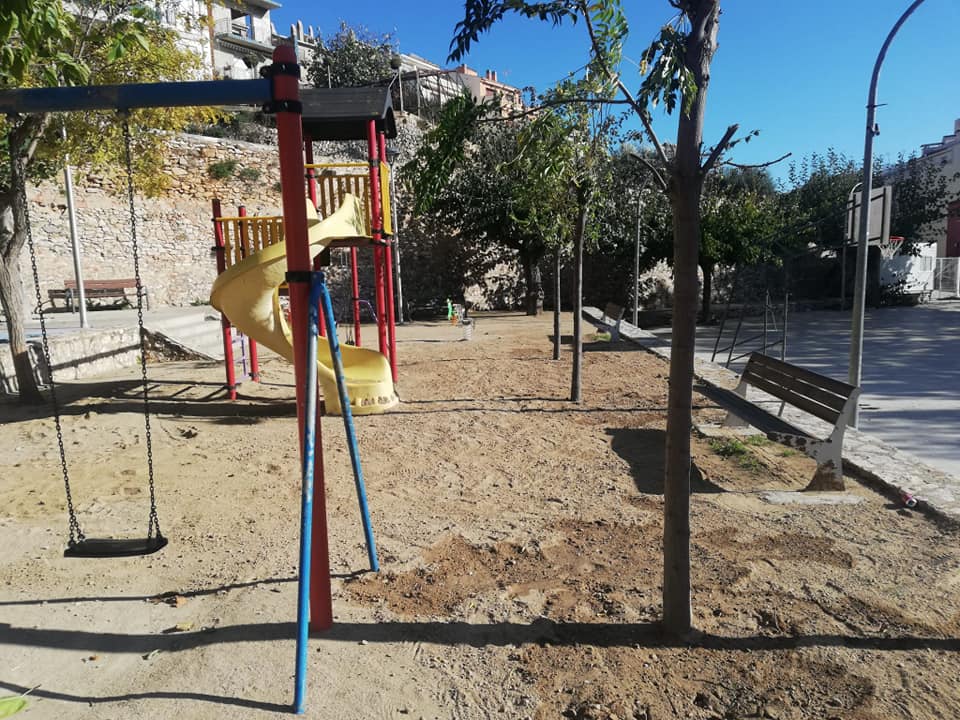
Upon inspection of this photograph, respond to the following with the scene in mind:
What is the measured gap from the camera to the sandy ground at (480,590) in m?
2.53

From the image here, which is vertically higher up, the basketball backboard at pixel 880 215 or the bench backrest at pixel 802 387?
the basketball backboard at pixel 880 215

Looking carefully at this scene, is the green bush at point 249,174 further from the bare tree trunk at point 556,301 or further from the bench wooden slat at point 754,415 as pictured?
the bench wooden slat at point 754,415

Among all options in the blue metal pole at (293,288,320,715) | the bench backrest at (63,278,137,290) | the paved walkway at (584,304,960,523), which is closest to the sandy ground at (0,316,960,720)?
the blue metal pole at (293,288,320,715)

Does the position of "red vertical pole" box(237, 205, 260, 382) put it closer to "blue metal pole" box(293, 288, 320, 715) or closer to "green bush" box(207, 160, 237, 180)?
"blue metal pole" box(293, 288, 320, 715)

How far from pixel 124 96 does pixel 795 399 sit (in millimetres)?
5266

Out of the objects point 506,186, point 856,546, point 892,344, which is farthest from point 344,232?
point 506,186

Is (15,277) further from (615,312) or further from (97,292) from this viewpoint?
(615,312)

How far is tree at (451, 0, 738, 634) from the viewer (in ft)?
7.65

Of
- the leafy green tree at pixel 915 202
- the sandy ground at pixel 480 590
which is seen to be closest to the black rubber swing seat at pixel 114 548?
the sandy ground at pixel 480 590

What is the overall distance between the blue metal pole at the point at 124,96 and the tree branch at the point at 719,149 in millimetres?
1968

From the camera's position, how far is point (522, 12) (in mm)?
2781

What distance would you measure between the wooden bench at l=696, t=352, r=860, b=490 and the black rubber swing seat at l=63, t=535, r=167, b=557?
4.15m

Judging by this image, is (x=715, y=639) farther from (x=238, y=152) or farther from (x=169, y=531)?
(x=238, y=152)

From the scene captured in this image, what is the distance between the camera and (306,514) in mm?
2643
